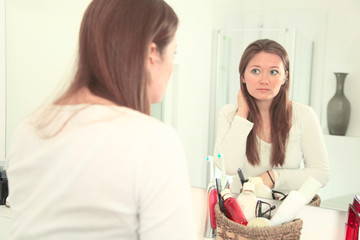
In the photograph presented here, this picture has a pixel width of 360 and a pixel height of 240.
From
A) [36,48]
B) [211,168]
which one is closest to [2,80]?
[36,48]

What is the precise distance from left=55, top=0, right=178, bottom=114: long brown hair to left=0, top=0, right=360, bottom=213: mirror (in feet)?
0.74

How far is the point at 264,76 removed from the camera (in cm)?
106

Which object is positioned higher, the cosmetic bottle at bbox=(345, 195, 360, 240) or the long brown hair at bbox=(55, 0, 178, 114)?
the long brown hair at bbox=(55, 0, 178, 114)

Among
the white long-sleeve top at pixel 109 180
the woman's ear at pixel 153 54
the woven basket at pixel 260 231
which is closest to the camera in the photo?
the white long-sleeve top at pixel 109 180

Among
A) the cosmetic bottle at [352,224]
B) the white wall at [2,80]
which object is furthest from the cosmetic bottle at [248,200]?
the white wall at [2,80]

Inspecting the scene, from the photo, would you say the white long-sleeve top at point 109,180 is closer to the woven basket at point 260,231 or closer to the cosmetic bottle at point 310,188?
the woven basket at point 260,231

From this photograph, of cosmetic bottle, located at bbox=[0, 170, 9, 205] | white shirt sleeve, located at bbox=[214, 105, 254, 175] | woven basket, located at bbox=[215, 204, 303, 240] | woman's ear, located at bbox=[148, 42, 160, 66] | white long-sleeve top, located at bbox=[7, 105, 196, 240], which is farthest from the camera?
cosmetic bottle, located at bbox=[0, 170, 9, 205]

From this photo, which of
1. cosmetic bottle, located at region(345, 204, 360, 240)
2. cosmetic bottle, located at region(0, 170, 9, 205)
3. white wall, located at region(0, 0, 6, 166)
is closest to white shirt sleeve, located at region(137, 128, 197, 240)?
cosmetic bottle, located at region(345, 204, 360, 240)

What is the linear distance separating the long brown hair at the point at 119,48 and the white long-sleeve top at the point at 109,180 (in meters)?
0.07

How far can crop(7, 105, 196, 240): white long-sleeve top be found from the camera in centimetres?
47

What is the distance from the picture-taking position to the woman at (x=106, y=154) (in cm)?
48

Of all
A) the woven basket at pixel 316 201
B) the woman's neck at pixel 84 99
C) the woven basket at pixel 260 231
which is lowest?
the woven basket at pixel 260 231

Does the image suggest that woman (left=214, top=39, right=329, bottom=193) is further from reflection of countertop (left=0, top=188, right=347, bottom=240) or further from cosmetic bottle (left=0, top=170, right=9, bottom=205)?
cosmetic bottle (left=0, top=170, right=9, bottom=205)

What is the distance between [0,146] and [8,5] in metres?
0.58
